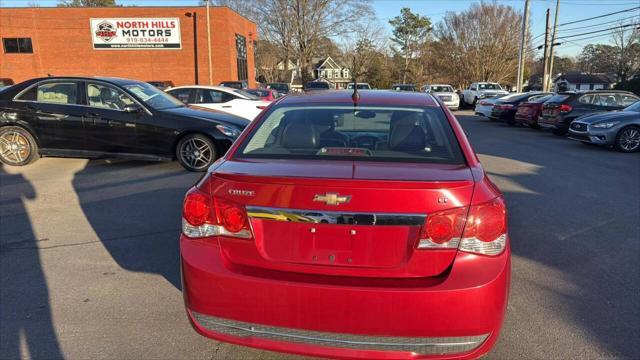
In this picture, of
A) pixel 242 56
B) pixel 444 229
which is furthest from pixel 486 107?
pixel 242 56

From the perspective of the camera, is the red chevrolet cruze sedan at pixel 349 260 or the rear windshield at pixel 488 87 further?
the rear windshield at pixel 488 87

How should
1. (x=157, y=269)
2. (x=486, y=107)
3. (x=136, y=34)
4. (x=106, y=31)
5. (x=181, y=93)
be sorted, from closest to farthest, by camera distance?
(x=157, y=269), (x=181, y=93), (x=486, y=107), (x=136, y=34), (x=106, y=31)

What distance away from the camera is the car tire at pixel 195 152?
8156mm

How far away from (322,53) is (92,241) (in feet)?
179

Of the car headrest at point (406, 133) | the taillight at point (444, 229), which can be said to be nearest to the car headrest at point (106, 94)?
the car headrest at point (406, 133)

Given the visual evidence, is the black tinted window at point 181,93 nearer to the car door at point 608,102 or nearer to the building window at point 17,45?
the car door at point 608,102

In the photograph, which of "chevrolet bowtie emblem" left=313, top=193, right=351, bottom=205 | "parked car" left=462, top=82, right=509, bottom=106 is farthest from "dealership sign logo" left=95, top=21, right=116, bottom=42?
"chevrolet bowtie emblem" left=313, top=193, right=351, bottom=205

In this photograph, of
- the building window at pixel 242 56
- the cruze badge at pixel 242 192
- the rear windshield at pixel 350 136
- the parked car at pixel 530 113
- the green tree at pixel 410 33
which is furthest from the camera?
the green tree at pixel 410 33

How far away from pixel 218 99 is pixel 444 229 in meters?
11.8

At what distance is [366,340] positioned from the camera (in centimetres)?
221

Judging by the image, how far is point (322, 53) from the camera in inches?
2239

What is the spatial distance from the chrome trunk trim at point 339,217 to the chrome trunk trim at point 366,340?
531 millimetres

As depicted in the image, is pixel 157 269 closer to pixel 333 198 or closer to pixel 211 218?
pixel 211 218

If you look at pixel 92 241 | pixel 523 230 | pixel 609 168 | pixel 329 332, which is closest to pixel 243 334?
pixel 329 332
